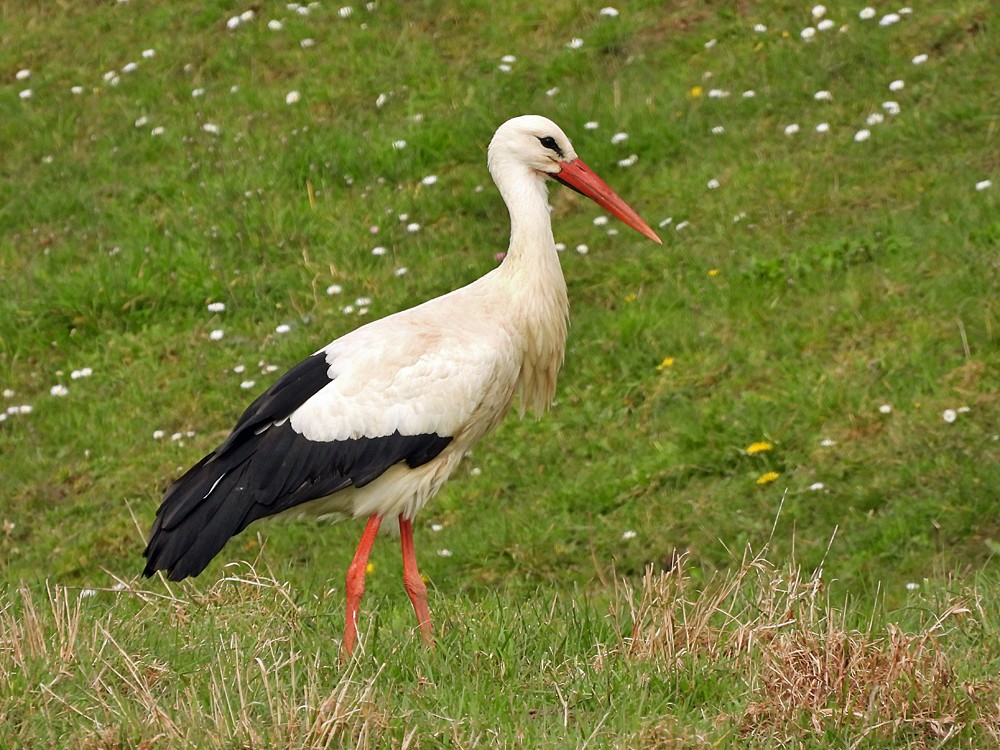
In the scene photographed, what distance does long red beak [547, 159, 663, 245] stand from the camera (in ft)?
16.8

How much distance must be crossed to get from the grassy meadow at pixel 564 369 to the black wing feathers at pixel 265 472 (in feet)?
0.67

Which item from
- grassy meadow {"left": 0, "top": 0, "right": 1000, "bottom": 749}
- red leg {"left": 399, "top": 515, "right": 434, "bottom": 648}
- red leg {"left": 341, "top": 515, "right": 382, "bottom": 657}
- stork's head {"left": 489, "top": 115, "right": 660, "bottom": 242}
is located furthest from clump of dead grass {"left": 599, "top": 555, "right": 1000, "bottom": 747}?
stork's head {"left": 489, "top": 115, "right": 660, "bottom": 242}

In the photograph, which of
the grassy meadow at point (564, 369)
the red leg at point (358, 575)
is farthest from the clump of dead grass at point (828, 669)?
the red leg at point (358, 575)

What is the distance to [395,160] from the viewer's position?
827 cm

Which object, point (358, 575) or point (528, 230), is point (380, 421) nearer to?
point (358, 575)

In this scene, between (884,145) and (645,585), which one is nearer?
(645,585)

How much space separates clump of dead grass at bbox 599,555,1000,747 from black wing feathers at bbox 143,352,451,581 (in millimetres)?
1298

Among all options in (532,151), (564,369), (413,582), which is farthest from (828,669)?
(564,369)

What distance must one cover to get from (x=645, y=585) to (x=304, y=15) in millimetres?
6890

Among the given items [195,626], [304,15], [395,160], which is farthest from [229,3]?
[195,626]

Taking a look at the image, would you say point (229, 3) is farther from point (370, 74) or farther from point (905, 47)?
point (905, 47)

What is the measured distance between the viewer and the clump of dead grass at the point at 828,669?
3.15 meters

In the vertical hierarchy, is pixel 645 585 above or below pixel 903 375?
above

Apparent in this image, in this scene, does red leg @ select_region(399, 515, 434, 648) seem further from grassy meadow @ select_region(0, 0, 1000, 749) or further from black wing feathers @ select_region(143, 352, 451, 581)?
black wing feathers @ select_region(143, 352, 451, 581)
